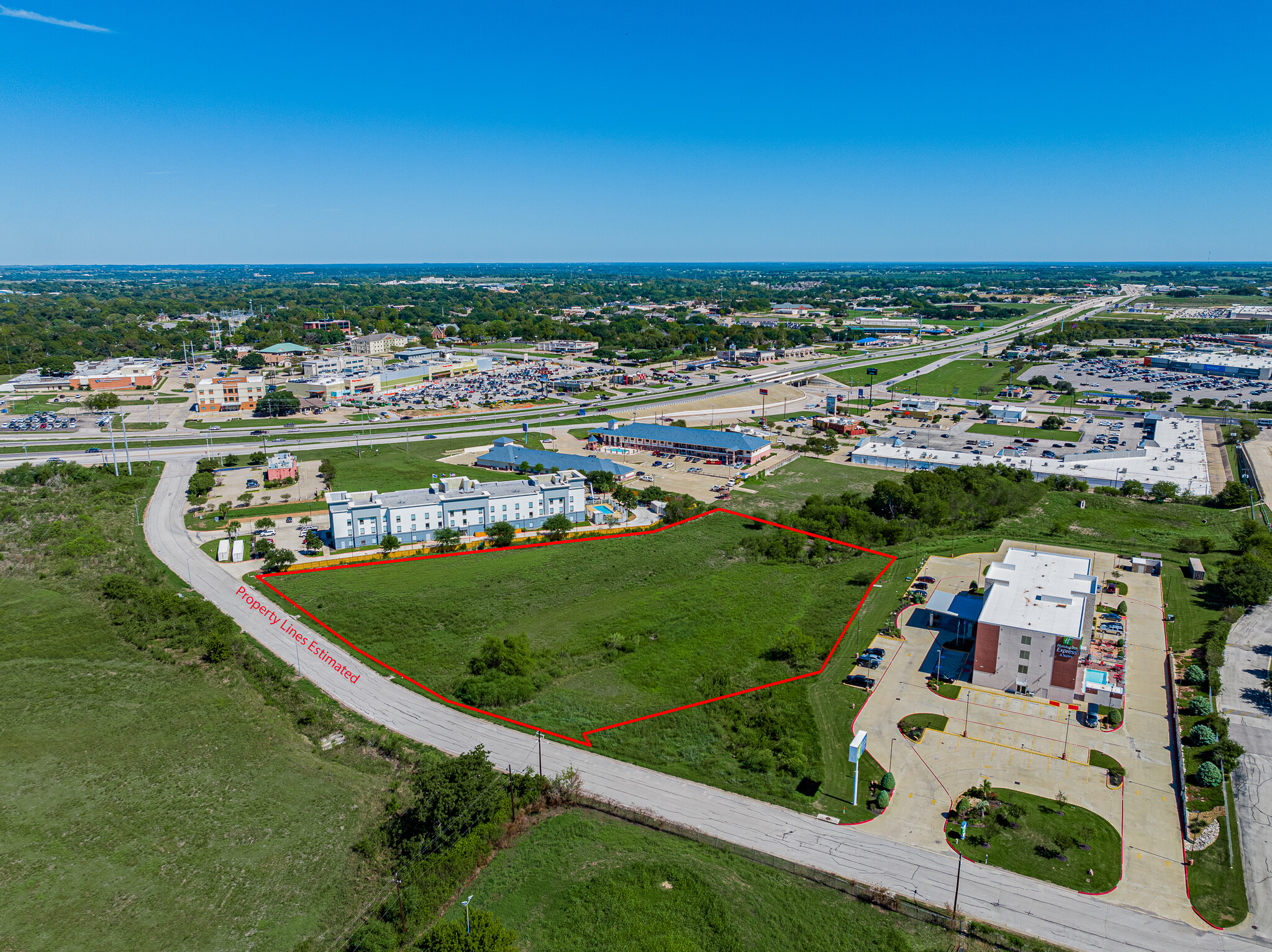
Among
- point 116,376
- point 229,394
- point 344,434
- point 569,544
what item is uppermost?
point 116,376

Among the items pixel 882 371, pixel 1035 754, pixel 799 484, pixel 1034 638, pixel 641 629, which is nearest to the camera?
pixel 1035 754

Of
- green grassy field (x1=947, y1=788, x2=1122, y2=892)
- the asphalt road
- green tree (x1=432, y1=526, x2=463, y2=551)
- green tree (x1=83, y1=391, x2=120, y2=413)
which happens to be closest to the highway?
green tree (x1=83, y1=391, x2=120, y2=413)

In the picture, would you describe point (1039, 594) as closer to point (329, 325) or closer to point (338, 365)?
point (338, 365)

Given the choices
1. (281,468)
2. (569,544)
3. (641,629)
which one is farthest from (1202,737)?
(281,468)

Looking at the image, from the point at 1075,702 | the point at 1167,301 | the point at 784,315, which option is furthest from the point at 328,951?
the point at 1167,301

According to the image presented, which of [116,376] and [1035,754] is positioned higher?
[116,376]

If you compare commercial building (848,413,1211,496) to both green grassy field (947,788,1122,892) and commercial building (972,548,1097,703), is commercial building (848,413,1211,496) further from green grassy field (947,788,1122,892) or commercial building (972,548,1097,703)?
green grassy field (947,788,1122,892)
